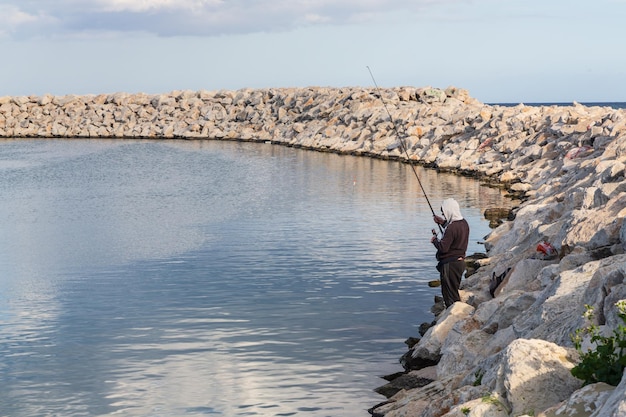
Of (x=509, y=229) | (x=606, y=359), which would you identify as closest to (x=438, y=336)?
(x=606, y=359)

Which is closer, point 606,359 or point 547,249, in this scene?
point 606,359

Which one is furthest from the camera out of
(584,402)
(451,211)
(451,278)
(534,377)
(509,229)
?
(509,229)

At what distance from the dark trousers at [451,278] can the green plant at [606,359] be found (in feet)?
22.5

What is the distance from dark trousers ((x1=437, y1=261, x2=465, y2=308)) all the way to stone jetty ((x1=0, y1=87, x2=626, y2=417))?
2.50ft

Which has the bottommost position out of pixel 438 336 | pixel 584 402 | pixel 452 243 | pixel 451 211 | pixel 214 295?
pixel 214 295

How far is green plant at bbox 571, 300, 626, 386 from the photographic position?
831 centimetres

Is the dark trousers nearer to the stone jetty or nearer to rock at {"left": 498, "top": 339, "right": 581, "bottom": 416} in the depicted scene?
the stone jetty

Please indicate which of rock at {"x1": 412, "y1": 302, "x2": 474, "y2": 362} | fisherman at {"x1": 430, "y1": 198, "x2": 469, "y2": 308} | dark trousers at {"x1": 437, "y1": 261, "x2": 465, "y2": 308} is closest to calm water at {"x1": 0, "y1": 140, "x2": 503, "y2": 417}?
rock at {"x1": 412, "y1": 302, "x2": 474, "y2": 362}

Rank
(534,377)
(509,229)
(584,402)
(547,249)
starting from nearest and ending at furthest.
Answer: (584,402), (534,377), (547,249), (509,229)

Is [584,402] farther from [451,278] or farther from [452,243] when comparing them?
[451,278]

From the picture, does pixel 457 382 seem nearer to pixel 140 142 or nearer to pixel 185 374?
pixel 185 374

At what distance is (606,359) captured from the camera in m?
8.44

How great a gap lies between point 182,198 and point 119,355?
25477 millimetres

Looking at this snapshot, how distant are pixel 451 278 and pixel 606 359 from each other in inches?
299
